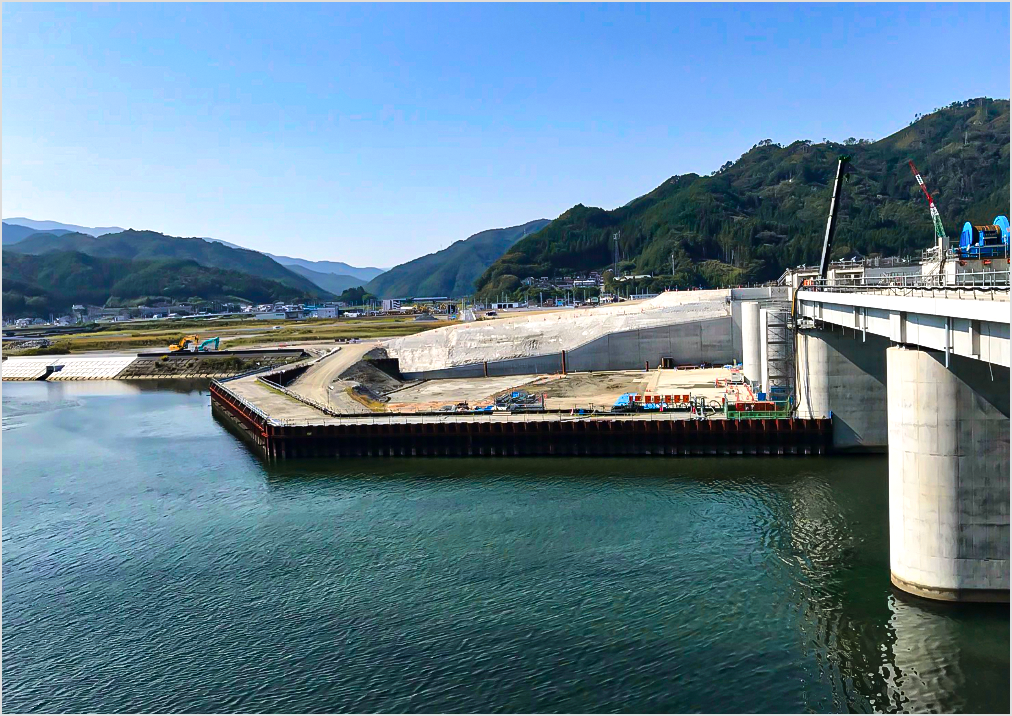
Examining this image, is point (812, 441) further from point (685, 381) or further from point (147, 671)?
point (147, 671)

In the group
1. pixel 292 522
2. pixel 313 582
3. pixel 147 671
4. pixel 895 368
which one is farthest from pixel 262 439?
pixel 895 368

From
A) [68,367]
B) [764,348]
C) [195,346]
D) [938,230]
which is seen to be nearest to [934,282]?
[938,230]

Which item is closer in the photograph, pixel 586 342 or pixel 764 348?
pixel 764 348

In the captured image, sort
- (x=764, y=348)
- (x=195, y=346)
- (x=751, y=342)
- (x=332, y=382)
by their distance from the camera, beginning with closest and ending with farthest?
(x=764, y=348), (x=751, y=342), (x=332, y=382), (x=195, y=346)

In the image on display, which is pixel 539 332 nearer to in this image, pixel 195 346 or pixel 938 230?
pixel 938 230

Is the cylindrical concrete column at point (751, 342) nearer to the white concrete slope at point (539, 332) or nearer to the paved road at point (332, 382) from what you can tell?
the white concrete slope at point (539, 332)

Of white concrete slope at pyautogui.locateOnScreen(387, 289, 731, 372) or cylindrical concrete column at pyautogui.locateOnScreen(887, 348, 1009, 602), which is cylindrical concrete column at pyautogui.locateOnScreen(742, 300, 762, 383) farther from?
cylindrical concrete column at pyautogui.locateOnScreen(887, 348, 1009, 602)
